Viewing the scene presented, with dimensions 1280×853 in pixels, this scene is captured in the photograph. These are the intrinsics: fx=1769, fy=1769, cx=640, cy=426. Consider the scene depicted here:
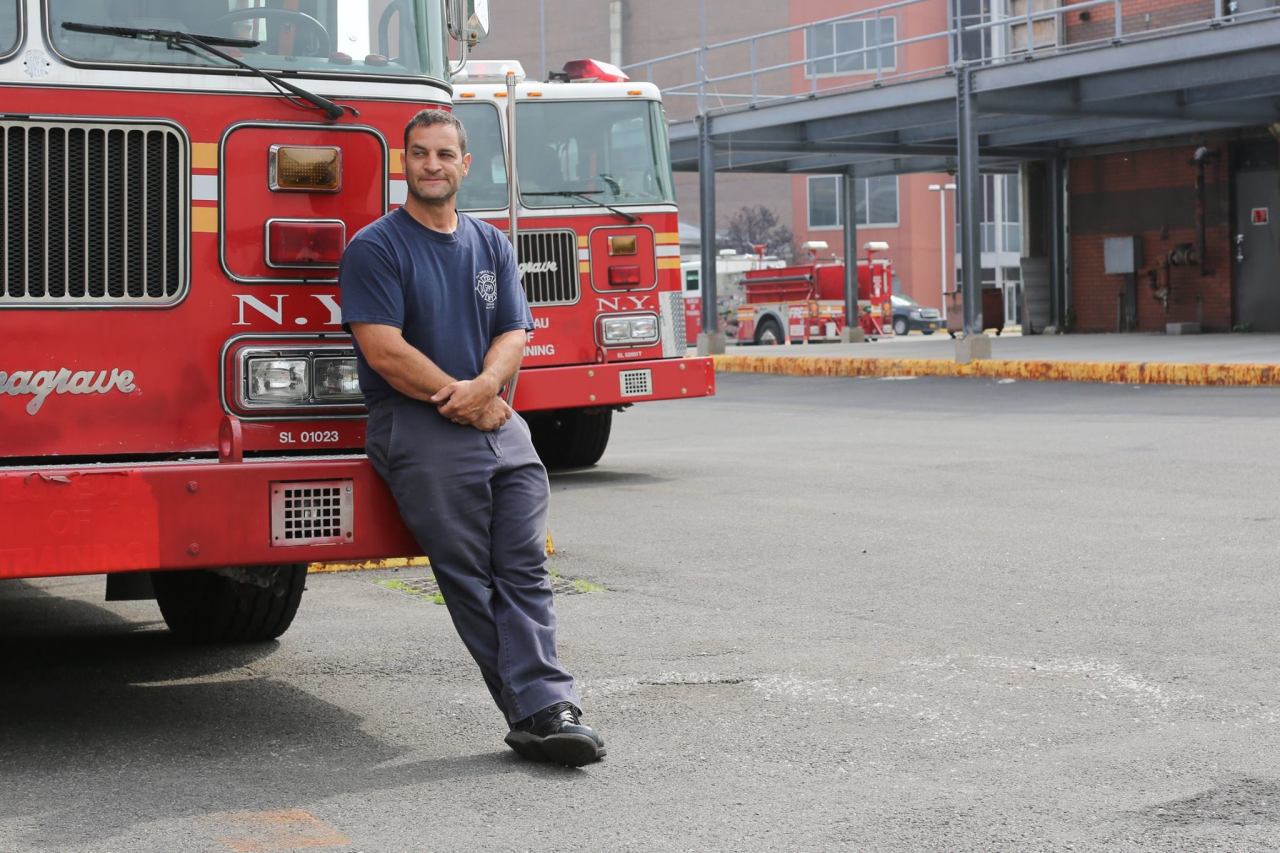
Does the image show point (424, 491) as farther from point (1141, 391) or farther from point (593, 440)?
point (1141, 391)

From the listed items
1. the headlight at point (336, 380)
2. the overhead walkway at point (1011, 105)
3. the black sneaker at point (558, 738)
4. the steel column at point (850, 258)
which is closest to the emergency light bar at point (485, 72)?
the headlight at point (336, 380)

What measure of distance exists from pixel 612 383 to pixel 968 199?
47.9 ft

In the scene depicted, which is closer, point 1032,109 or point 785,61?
point 1032,109

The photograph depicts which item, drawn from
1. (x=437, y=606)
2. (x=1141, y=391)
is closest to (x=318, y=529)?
(x=437, y=606)

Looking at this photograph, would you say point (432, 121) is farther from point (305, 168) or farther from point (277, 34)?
point (277, 34)

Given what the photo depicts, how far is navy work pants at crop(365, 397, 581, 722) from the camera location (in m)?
5.26

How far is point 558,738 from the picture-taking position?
5.09 meters

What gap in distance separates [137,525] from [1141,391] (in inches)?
670

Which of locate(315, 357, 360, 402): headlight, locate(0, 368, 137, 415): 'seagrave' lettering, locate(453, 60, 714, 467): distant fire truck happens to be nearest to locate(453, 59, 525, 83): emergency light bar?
locate(453, 60, 714, 467): distant fire truck

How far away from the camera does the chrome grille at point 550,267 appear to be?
1323 cm

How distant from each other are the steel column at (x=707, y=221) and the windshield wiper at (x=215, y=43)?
26.7m

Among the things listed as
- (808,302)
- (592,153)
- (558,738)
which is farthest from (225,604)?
(808,302)

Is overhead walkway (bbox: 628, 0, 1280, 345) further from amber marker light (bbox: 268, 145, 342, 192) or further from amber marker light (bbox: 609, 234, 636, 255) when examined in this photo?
amber marker light (bbox: 268, 145, 342, 192)

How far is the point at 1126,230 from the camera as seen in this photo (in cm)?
3506
